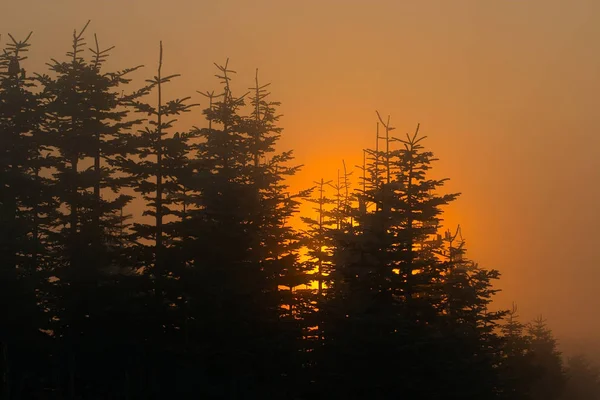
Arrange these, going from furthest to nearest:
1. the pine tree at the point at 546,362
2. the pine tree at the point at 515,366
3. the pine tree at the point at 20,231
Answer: the pine tree at the point at 546,362, the pine tree at the point at 515,366, the pine tree at the point at 20,231

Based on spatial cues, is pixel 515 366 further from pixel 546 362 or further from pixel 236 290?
pixel 236 290

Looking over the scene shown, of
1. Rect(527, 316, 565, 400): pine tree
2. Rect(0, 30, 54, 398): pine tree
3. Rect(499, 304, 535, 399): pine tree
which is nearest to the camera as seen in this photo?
Rect(0, 30, 54, 398): pine tree

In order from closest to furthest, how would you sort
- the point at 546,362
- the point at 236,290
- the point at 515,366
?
1. the point at 236,290
2. the point at 515,366
3. the point at 546,362

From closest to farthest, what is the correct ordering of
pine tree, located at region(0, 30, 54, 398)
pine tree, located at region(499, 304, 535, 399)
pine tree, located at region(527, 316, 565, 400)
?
pine tree, located at region(0, 30, 54, 398), pine tree, located at region(499, 304, 535, 399), pine tree, located at region(527, 316, 565, 400)

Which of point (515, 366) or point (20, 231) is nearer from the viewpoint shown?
point (20, 231)

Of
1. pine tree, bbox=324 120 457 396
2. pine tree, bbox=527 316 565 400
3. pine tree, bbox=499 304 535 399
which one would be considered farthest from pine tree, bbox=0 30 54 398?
pine tree, bbox=527 316 565 400

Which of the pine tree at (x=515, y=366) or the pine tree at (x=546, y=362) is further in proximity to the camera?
the pine tree at (x=546, y=362)

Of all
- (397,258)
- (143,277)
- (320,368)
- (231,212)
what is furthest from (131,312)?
(397,258)

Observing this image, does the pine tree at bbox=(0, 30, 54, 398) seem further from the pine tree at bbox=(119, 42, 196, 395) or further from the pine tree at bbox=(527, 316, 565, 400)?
the pine tree at bbox=(527, 316, 565, 400)

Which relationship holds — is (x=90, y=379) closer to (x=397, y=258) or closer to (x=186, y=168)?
(x=186, y=168)

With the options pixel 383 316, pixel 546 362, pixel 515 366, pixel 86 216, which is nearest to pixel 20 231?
pixel 86 216

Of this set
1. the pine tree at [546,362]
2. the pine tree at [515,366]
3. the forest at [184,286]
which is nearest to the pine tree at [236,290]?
the forest at [184,286]

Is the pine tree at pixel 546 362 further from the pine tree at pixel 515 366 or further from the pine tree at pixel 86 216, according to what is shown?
the pine tree at pixel 86 216

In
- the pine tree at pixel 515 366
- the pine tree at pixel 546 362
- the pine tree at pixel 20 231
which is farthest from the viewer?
the pine tree at pixel 546 362
